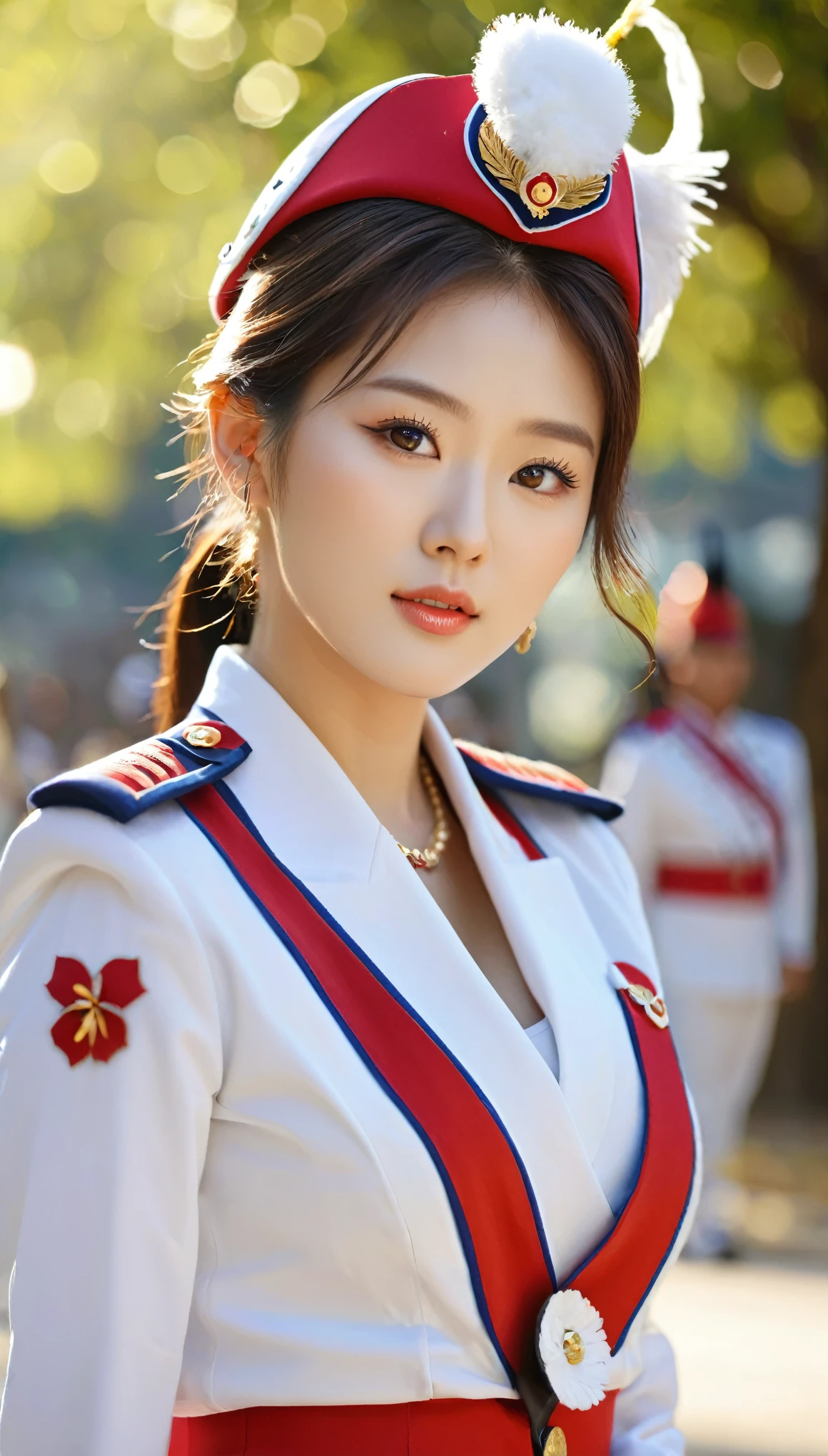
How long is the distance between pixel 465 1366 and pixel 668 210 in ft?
3.81

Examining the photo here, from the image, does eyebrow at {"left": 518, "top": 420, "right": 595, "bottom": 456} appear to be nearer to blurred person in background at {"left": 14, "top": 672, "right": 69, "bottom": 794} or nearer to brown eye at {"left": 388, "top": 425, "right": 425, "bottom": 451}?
brown eye at {"left": 388, "top": 425, "right": 425, "bottom": 451}

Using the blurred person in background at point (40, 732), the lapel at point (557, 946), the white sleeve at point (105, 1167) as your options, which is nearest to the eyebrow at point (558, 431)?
the lapel at point (557, 946)

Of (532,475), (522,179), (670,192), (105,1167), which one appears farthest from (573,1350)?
(670,192)

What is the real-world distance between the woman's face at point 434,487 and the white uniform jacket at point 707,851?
4128 mm

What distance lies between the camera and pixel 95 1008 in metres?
1.39

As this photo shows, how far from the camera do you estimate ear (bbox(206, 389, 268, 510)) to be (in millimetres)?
1677

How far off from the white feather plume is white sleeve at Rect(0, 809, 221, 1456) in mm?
821

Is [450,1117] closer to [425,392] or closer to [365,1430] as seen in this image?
[365,1430]

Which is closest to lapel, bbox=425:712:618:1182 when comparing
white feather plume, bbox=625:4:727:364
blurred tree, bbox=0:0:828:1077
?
white feather plume, bbox=625:4:727:364

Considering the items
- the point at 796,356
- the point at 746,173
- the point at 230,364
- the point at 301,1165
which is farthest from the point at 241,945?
the point at 796,356

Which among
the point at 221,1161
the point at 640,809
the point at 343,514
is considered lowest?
the point at 640,809

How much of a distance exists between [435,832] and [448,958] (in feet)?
1.01

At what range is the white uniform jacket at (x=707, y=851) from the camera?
5809 millimetres

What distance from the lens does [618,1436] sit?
5.59 feet
